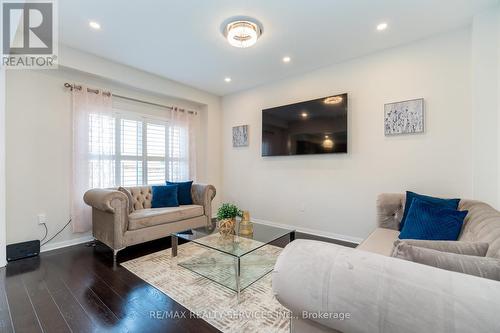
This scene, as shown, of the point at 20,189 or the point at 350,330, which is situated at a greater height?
the point at 20,189

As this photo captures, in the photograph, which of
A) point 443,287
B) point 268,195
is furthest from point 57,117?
point 443,287

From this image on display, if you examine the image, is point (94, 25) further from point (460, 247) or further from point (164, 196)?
point (460, 247)

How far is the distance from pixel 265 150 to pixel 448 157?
2587 millimetres

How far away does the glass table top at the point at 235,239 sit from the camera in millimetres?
2061

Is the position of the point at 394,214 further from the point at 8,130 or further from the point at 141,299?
the point at 8,130

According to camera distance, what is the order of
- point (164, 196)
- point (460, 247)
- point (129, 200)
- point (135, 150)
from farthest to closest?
1. point (135, 150)
2. point (164, 196)
3. point (129, 200)
4. point (460, 247)

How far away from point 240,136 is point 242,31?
2.35m

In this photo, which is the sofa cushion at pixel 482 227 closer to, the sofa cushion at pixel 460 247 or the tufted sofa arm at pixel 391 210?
the sofa cushion at pixel 460 247

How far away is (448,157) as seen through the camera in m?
2.63

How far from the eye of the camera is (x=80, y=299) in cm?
185

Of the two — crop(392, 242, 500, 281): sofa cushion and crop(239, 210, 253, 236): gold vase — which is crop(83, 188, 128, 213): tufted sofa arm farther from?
crop(392, 242, 500, 281): sofa cushion

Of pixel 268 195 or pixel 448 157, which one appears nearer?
pixel 448 157

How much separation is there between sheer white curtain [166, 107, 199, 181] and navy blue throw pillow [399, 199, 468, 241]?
12.4ft

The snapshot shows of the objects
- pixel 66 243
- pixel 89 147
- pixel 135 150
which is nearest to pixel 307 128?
pixel 135 150
